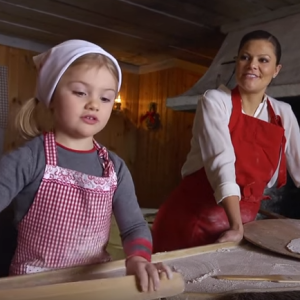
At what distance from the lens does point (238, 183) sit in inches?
41.8

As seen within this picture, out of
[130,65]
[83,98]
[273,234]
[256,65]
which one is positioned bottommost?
[273,234]

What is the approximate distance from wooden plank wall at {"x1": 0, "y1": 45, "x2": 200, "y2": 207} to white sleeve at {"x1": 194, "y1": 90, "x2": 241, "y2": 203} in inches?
82.1

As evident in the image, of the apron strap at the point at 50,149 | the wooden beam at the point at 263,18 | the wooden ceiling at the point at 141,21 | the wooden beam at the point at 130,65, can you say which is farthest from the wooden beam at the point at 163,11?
the apron strap at the point at 50,149

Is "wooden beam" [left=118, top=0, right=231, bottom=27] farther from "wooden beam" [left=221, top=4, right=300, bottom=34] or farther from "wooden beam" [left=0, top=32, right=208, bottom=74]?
"wooden beam" [left=0, top=32, right=208, bottom=74]

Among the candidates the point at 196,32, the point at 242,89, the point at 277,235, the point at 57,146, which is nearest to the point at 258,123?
the point at 242,89

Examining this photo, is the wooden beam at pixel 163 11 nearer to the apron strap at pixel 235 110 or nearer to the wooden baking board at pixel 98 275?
the apron strap at pixel 235 110

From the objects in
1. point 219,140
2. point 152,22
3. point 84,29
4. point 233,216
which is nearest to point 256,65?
point 219,140

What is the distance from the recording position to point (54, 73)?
2.14 feet

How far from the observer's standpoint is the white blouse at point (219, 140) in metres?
0.96

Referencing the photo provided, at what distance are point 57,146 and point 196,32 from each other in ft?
5.99

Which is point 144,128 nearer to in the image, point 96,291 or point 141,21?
point 141,21

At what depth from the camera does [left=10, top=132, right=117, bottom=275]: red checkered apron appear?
65cm

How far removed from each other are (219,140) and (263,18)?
48.3 inches

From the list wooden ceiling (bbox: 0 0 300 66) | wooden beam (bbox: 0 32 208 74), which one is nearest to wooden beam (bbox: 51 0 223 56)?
wooden ceiling (bbox: 0 0 300 66)
